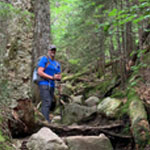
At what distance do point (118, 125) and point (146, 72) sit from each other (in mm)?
1962

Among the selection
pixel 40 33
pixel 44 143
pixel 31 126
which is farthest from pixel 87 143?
pixel 40 33

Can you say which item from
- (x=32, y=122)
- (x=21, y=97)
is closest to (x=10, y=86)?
(x=21, y=97)

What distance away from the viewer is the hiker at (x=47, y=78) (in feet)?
18.6

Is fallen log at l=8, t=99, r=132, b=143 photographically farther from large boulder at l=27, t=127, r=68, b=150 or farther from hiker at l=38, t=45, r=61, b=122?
hiker at l=38, t=45, r=61, b=122

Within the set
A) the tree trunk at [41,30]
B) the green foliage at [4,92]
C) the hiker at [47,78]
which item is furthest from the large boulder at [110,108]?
the green foliage at [4,92]

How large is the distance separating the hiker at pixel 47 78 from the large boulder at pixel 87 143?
174cm

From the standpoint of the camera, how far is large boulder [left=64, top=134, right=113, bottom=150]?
4207mm

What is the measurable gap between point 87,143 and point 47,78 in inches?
87.5

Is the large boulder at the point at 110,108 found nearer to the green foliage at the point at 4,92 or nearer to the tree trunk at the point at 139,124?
the tree trunk at the point at 139,124

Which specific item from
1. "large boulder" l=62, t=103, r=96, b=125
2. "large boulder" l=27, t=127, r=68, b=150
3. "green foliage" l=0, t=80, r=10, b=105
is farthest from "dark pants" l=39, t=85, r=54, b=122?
"green foliage" l=0, t=80, r=10, b=105

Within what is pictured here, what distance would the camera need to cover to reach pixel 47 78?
572cm

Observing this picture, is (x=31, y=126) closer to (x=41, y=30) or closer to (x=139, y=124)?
(x=139, y=124)

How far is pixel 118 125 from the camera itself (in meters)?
5.45

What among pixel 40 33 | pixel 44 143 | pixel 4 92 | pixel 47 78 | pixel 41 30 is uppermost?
pixel 41 30
